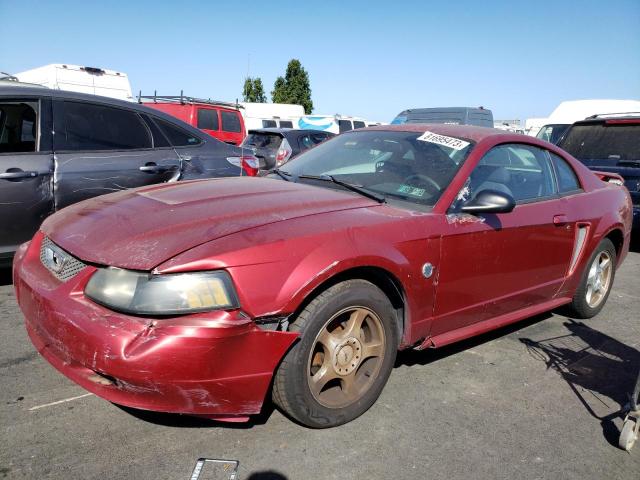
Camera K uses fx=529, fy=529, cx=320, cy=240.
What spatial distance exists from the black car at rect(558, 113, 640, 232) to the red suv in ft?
28.6

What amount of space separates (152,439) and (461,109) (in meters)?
12.4

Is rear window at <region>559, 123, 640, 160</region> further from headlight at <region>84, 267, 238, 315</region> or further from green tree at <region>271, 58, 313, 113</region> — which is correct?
green tree at <region>271, 58, 313, 113</region>

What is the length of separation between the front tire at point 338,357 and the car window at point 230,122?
42.7ft

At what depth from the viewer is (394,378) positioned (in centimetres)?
314

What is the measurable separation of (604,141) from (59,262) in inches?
296

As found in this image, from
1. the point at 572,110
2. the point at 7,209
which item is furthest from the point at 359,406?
the point at 572,110

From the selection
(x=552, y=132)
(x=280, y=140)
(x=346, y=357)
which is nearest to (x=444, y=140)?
(x=346, y=357)

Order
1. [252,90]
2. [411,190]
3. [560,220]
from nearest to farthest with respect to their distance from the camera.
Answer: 1. [411,190]
2. [560,220]
3. [252,90]

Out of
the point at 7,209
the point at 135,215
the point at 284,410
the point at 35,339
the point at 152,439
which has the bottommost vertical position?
the point at 152,439

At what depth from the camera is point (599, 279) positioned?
445 centimetres

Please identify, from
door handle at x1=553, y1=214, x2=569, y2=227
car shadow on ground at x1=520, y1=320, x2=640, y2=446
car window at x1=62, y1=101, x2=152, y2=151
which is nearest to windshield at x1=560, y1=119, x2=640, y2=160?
car shadow on ground at x1=520, y1=320, x2=640, y2=446

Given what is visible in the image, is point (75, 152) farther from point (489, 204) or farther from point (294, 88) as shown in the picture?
point (294, 88)

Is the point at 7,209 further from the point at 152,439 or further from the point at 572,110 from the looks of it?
the point at 572,110

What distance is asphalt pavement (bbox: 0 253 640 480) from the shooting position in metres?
2.24
